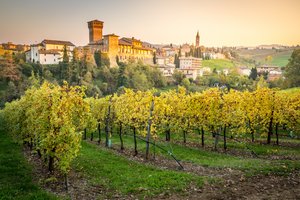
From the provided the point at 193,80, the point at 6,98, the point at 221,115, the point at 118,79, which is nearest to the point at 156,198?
the point at 221,115

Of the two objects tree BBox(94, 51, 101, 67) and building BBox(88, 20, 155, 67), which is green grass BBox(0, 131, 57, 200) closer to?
tree BBox(94, 51, 101, 67)

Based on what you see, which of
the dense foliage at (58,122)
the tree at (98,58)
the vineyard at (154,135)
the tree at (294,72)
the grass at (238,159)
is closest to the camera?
the dense foliage at (58,122)

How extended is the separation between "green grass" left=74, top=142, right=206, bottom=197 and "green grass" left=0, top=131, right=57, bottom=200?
13.0 ft

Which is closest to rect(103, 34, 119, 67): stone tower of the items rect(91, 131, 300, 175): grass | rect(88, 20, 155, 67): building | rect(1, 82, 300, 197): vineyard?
rect(88, 20, 155, 67): building

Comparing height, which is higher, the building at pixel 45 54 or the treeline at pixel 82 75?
the building at pixel 45 54

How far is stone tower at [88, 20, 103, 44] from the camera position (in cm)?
19462

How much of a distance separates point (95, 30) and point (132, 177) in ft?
617

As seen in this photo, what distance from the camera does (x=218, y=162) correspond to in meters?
24.8

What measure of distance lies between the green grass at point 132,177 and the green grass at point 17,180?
3957mm

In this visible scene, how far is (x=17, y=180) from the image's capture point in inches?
754

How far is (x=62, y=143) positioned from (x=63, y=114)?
201 centimetres

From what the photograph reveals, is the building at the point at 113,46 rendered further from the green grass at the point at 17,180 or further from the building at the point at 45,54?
the green grass at the point at 17,180

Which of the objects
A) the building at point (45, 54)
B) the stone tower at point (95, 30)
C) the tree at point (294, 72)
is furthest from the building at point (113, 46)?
the tree at point (294, 72)

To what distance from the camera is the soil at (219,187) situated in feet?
55.3
